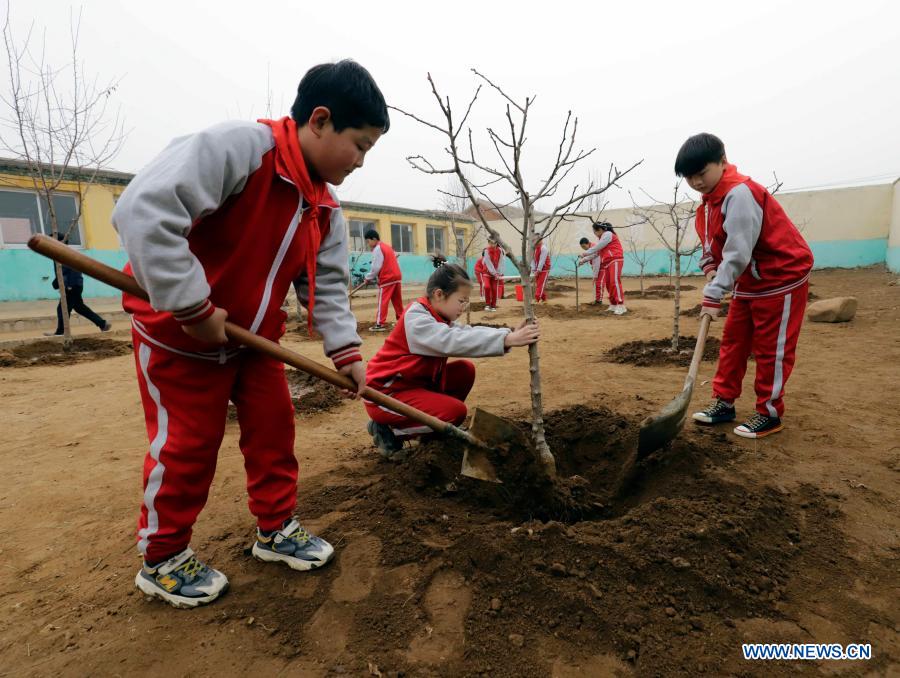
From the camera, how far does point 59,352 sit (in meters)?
7.57

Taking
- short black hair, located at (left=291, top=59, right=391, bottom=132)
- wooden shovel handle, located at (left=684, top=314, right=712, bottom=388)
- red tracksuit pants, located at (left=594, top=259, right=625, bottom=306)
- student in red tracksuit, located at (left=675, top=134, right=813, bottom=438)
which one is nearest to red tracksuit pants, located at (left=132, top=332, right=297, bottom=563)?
short black hair, located at (left=291, top=59, right=391, bottom=132)

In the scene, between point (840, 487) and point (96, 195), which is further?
point (96, 195)

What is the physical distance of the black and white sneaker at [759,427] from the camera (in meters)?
3.21

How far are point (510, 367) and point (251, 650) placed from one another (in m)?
4.58

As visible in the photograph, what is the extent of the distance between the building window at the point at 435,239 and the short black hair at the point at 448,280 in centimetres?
2285

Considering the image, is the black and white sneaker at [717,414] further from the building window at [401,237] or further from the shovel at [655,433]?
the building window at [401,237]

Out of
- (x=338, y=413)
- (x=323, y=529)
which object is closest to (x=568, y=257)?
(x=338, y=413)

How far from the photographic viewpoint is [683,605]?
1.68 m

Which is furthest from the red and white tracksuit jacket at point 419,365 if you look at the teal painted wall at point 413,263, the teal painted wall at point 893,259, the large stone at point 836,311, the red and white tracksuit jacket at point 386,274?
the teal painted wall at point 893,259

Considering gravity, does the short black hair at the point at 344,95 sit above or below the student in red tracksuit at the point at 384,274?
above

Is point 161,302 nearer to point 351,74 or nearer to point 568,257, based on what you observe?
point 351,74

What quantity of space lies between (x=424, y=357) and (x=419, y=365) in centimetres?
6

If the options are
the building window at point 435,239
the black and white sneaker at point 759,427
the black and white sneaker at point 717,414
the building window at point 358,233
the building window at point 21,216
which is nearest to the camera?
the black and white sneaker at point 759,427

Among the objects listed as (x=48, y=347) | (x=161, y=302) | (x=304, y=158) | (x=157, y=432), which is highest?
(x=304, y=158)
